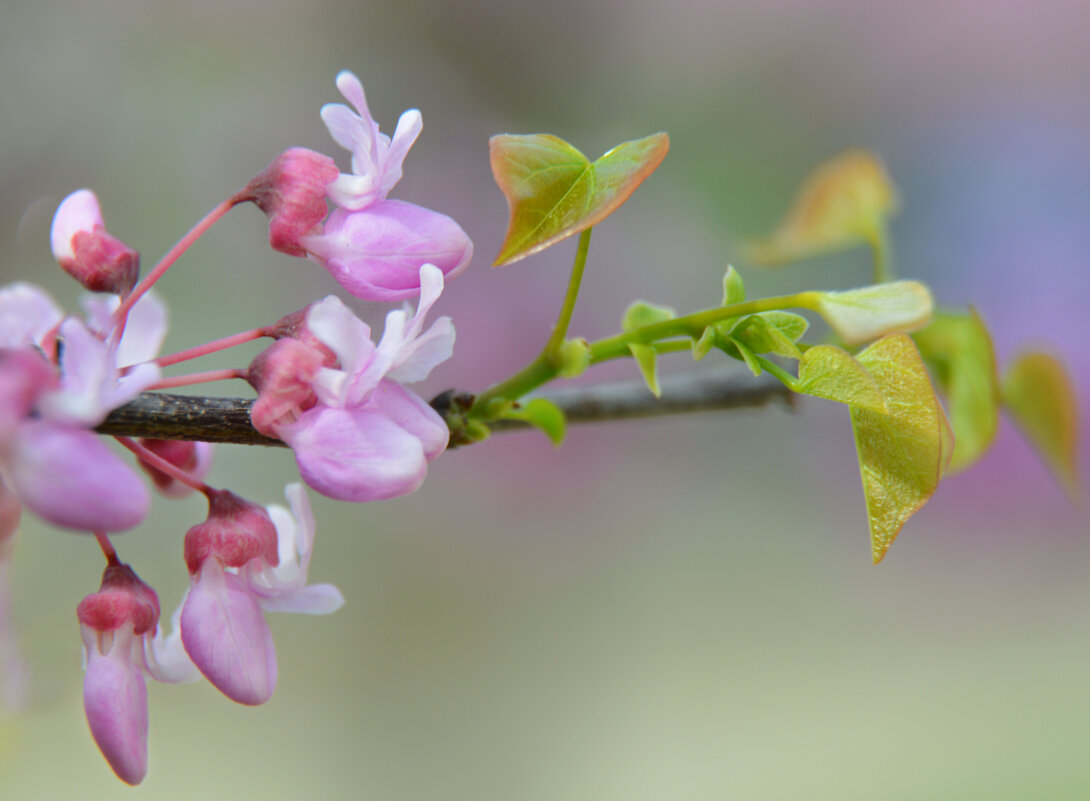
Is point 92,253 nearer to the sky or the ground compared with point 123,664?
nearer to the sky

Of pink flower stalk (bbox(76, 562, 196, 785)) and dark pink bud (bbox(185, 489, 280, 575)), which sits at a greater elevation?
dark pink bud (bbox(185, 489, 280, 575))

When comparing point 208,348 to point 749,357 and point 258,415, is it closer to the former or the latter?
point 258,415

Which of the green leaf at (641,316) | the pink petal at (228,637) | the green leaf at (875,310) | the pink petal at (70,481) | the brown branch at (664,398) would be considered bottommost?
the pink petal at (228,637)

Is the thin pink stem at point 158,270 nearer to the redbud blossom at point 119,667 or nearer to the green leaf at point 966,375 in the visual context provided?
the redbud blossom at point 119,667

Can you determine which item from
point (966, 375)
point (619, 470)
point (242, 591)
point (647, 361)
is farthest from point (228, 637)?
point (619, 470)

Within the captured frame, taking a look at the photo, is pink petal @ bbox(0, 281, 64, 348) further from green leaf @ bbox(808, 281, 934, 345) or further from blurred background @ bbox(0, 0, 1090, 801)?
blurred background @ bbox(0, 0, 1090, 801)

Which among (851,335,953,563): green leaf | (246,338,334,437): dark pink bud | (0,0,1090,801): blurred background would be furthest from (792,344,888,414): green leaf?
(0,0,1090,801): blurred background

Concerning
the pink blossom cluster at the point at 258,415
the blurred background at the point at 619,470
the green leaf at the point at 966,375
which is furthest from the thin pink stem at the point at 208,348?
the blurred background at the point at 619,470
